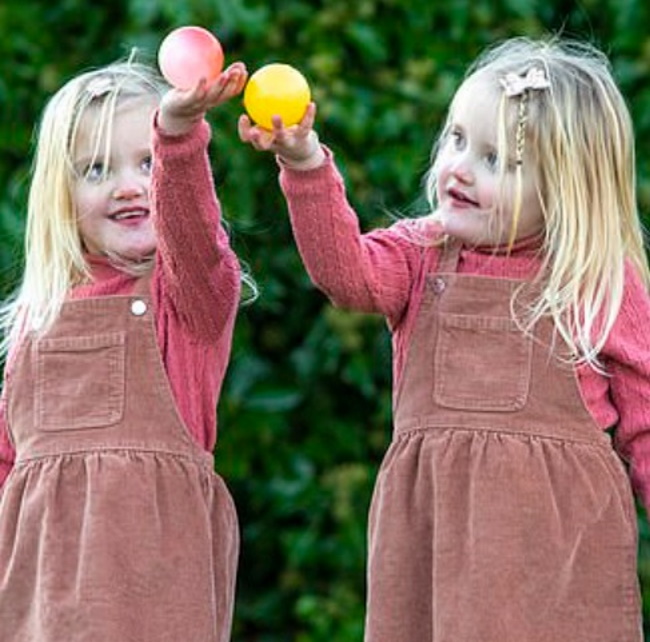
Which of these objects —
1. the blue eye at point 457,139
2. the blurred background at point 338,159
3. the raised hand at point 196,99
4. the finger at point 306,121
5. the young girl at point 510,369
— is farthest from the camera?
the blurred background at point 338,159

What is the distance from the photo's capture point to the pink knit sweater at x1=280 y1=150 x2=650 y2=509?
11.9 feet

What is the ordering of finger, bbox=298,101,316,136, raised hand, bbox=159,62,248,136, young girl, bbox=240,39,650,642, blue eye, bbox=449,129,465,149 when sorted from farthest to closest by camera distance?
blue eye, bbox=449,129,465,149, young girl, bbox=240,39,650,642, finger, bbox=298,101,316,136, raised hand, bbox=159,62,248,136

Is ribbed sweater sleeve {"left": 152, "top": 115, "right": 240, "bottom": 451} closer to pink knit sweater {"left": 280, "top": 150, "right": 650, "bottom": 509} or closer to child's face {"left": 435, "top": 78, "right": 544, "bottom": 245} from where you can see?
pink knit sweater {"left": 280, "top": 150, "right": 650, "bottom": 509}

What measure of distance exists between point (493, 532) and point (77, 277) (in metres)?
0.73

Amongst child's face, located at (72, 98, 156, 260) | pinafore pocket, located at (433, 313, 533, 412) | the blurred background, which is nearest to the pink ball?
child's face, located at (72, 98, 156, 260)

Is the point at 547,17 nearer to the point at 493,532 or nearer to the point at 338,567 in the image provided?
the point at 338,567

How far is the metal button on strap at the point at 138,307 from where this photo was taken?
377 centimetres

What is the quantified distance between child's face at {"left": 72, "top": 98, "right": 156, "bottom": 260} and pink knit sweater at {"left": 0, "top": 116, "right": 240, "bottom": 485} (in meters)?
0.04

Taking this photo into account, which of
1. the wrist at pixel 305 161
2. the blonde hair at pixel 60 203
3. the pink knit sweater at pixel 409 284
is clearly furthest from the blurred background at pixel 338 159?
the wrist at pixel 305 161

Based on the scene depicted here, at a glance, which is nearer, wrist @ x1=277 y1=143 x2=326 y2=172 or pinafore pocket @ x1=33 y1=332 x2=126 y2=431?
wrist @ x1=277 y1=143 x2=326 y2=172

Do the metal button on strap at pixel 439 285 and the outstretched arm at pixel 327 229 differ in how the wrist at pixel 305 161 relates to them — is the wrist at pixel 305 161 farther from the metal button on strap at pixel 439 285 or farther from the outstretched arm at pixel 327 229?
the metal button on strap at pixel 439 285

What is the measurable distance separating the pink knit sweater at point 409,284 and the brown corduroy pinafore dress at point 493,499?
0.04 m

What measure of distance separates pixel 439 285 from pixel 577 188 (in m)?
0.25

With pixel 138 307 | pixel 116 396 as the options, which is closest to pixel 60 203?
pixel 138 307
